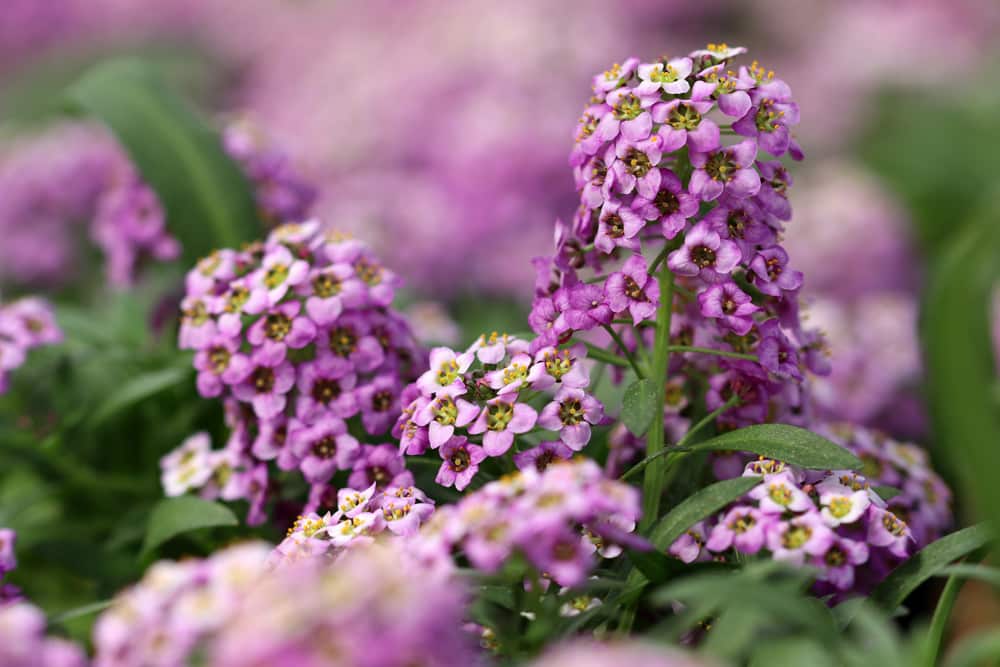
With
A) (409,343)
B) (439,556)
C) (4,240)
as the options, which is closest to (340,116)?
(4,240)

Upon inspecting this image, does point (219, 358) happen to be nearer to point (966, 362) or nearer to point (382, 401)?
point (382, 401)

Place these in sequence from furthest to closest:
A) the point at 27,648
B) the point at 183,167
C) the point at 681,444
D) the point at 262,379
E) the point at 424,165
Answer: the point at 424,165 → the point at 183,167 → the point at 262,379 → the point at 681,444 → the point at 27,648

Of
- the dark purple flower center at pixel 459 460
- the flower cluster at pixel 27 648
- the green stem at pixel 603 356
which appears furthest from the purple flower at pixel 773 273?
the flower cluster at pixel 27 648

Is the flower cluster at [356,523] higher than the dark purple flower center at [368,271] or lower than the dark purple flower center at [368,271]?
lower

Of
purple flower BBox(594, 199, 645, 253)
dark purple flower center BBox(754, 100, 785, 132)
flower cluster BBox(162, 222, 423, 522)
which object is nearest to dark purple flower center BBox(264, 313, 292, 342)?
flower cluster BBox(162, 222, 423, 522)

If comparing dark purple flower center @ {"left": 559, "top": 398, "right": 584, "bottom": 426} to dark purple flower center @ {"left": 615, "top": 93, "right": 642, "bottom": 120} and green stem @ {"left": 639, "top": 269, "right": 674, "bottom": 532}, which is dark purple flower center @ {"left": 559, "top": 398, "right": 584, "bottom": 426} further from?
dark purple flower center @ {"left": 615, "top": 93, "right": 642, "bottom": 120}

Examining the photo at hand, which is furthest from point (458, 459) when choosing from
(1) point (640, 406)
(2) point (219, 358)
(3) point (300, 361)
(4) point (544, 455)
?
(2) point (219, 358)

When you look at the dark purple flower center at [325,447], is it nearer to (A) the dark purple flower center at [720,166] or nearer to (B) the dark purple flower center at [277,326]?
(B) the dark purple flower center at [277,326]
